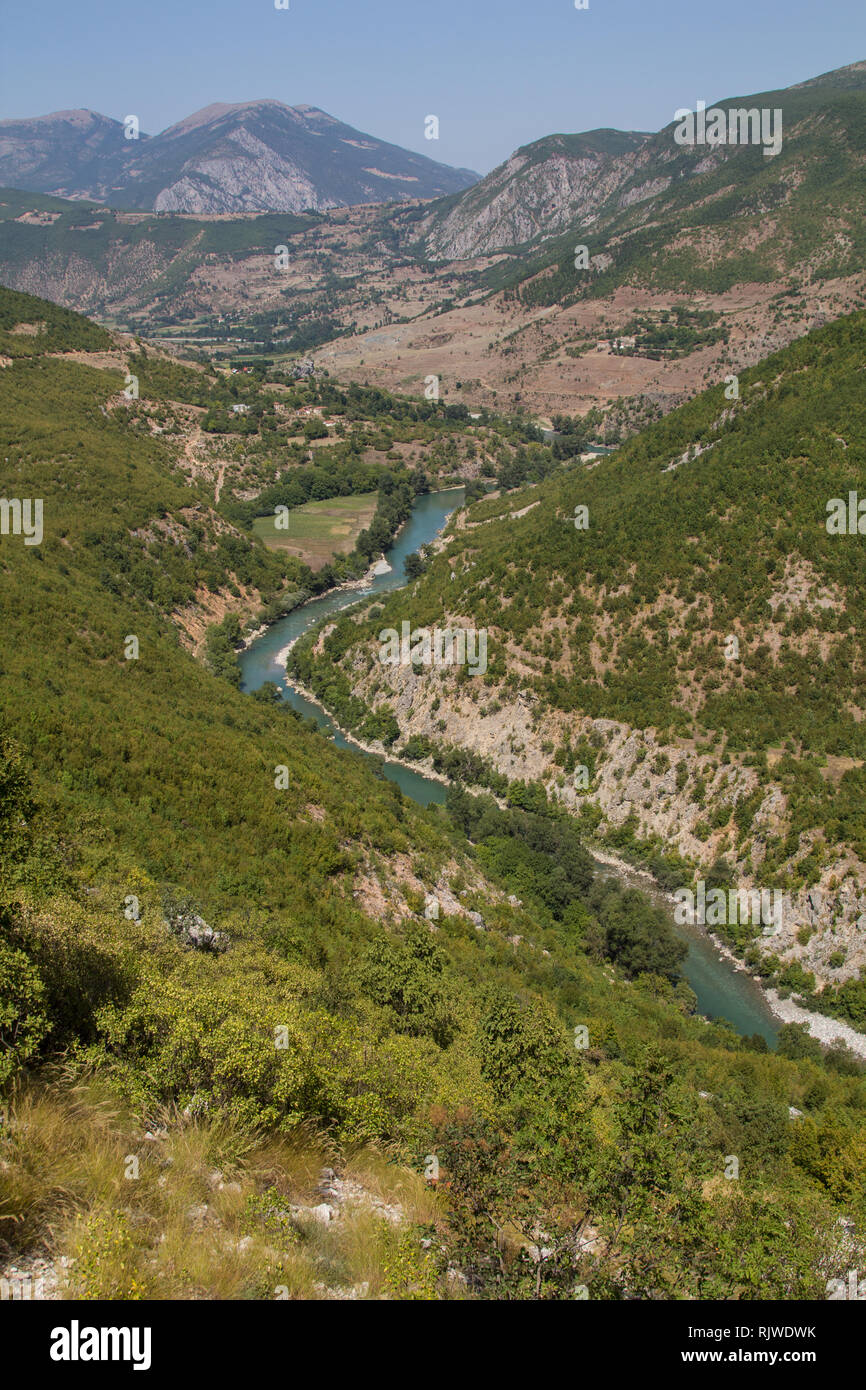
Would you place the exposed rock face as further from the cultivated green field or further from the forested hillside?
the cultivated green field

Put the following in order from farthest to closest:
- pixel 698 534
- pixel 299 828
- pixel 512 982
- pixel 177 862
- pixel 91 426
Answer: pixel 91 426
pixel 698 534
pixel 299 828
pixel 512 982
pixel 177 862

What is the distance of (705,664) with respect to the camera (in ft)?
202

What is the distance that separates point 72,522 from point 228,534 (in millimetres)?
25068

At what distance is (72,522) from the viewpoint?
277ft

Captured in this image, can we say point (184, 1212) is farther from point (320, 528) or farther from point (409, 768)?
point (320, 528)

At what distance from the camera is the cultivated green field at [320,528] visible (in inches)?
4562

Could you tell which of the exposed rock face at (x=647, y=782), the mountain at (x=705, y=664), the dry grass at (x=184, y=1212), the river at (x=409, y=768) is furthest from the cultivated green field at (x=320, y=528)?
the dry grass at (x=184, y=1212)

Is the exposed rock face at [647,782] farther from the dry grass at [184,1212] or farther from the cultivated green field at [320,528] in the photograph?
the cultivated green field at [320,528]

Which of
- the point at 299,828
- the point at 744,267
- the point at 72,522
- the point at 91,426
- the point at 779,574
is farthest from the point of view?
the point at 744,267

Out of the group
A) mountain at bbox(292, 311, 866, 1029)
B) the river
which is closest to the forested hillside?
the river

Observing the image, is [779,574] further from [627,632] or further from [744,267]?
[744,267]

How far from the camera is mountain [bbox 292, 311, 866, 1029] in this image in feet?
162

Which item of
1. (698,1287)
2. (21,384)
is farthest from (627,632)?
(21,384)

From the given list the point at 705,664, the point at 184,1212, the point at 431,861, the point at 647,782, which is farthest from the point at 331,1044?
the point at 705,664
